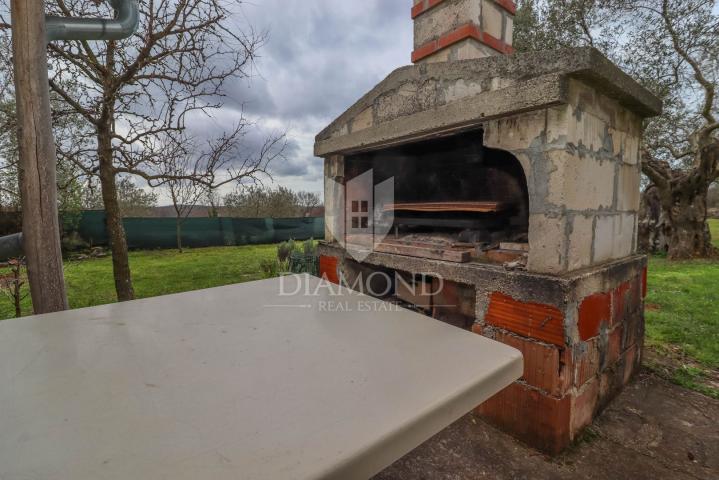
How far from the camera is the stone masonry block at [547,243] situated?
1.60 meters

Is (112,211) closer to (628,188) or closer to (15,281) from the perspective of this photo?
(15,281)

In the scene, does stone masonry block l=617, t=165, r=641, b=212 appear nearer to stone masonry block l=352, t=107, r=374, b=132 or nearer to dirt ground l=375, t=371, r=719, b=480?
dirt ground l=375, t=371, r=719, b=480

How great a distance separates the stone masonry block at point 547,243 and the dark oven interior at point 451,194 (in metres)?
0.23

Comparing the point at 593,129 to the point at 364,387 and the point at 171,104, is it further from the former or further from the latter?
the point at 171,104

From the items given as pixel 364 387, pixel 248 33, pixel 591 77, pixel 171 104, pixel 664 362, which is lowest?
pixel 664 362

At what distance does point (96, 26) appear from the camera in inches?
73.6

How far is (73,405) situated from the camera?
641 millimetres

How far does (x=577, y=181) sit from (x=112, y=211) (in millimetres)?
4424

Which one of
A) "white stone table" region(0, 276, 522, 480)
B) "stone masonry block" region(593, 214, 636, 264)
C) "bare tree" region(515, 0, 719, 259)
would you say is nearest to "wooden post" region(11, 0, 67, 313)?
"white stone table" region(0, 276, 522, 480)

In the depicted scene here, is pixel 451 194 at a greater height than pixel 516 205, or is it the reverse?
pixel 451 194

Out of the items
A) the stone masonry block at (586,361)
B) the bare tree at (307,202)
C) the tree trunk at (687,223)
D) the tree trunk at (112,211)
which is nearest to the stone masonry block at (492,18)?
the stone masonry block at (586,361)

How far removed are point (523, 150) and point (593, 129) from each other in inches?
17.3

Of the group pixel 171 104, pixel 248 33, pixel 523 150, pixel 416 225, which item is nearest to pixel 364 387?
pixel 523 150

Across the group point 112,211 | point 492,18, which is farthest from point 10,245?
point 492,18
